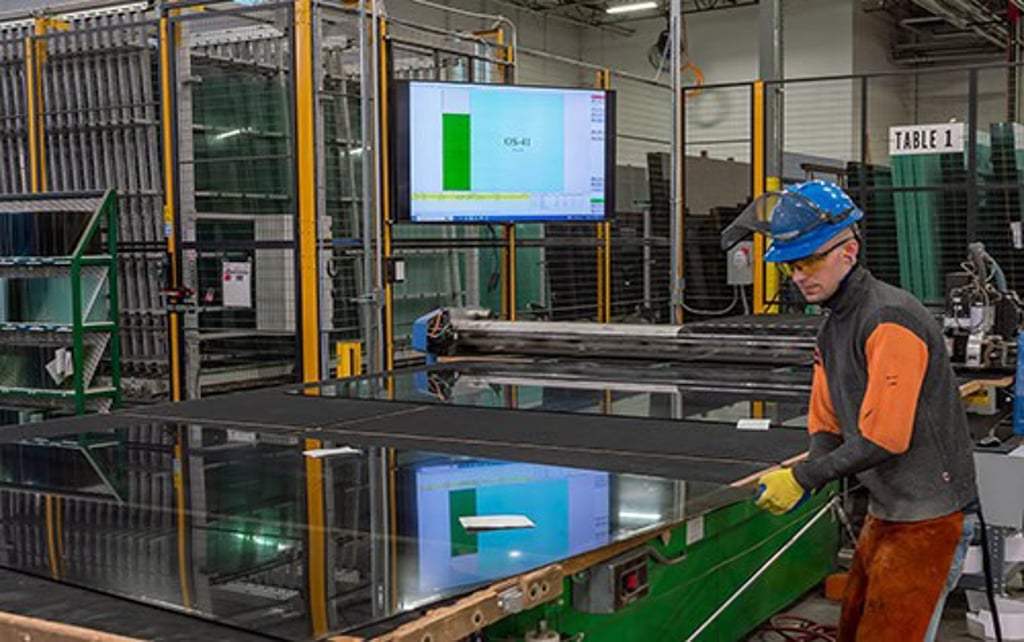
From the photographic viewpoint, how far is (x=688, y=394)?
13.1 feet

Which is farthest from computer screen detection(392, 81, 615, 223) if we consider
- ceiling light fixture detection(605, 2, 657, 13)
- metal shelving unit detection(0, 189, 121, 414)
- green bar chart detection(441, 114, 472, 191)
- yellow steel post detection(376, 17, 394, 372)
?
ceiling light fixture detection(605, 2, 657, 13)

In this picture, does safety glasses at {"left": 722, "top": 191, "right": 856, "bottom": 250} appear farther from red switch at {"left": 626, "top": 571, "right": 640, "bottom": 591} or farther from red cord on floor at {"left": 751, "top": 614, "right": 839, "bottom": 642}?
red cord on floor at {"left": 751, "top": 614, "right": 839, "bottom": 642}

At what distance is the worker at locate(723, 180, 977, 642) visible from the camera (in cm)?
243

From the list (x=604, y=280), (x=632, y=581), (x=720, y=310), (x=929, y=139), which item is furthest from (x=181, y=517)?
(x=720, y=310)

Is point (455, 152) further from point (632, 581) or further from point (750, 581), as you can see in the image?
point (632, 581)

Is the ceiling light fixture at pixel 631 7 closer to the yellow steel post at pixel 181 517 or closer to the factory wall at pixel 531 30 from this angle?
the factory wall at pixel 531 30

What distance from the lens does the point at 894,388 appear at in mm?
2406

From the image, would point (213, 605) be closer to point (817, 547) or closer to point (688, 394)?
point (688, 394)

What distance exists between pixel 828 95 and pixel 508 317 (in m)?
9.15

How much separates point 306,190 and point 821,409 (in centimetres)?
359

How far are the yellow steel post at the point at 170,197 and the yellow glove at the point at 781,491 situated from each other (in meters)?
4.62

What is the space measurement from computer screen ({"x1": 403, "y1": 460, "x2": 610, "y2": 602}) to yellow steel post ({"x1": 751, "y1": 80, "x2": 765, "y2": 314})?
496cm

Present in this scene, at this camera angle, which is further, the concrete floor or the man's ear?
the concrete floor

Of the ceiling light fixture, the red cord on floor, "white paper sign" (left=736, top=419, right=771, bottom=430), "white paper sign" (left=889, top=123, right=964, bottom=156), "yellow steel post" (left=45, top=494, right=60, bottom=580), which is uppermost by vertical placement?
the ceiling light fixture
